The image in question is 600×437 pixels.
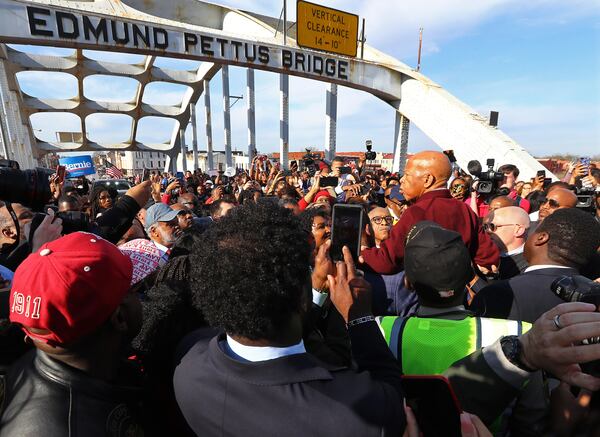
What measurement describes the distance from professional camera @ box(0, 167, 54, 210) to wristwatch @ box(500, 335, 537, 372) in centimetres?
218

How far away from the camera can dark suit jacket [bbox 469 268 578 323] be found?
1.75m

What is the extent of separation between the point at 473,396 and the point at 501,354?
0.60 feet

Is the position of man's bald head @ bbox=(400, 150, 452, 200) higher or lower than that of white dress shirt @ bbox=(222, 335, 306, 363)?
higher

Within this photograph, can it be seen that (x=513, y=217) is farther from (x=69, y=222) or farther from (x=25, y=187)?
(x=25, y=187)

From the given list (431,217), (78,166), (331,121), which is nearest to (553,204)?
(431,217)

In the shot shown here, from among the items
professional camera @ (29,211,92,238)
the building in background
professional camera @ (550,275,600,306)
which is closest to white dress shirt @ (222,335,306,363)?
professional camera @ (550,275,600,306)

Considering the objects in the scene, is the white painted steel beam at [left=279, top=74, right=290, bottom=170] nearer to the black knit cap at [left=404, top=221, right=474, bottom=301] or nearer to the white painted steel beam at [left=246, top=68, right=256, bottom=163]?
the white painted steel beam at [left=246, top=68, right=256, bottom=163]

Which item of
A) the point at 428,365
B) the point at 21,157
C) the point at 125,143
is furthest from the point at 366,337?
the point at 125,143

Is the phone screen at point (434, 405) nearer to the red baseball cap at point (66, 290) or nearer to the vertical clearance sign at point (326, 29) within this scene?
the red baseball cap at point (66, 290)

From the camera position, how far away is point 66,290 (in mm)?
992

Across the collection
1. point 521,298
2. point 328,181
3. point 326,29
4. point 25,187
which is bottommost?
point 521,298

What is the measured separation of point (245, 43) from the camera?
12.0 m

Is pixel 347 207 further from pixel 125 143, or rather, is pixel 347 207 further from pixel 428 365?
pixel 125 143

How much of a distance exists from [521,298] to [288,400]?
4.87ft
